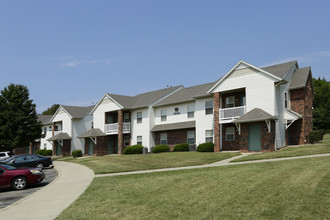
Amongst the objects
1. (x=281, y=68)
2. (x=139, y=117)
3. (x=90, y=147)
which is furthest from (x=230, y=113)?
(x=90, y=147)

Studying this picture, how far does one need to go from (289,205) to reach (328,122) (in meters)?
57.2

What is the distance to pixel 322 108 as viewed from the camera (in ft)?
193

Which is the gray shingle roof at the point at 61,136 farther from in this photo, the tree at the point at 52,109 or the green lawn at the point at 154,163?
the tree at the point at 52,109

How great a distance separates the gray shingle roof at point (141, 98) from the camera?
3797 cm

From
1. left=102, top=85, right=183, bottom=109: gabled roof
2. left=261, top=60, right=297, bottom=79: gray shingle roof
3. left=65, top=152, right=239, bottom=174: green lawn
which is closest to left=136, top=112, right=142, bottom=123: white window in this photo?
left=102, top=85, right=183, bottom=109: gabled roof

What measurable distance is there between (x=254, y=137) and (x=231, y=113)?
3211 mm

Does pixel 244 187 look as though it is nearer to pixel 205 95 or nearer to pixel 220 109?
pixel 220 109

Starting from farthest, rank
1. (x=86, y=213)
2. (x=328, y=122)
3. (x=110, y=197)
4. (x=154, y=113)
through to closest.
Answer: (x=328, y=122)
(x=154, y=113)
(x=110, y=197)
(x=86, y=213)

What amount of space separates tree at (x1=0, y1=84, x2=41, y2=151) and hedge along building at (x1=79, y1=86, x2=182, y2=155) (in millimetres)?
7008

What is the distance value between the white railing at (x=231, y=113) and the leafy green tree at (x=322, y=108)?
36690 mm

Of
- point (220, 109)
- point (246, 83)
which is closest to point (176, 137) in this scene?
point (220, 109)

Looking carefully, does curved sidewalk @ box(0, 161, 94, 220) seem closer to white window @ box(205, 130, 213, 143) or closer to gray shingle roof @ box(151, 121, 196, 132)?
white window @ box(205, 130, 213, 143)

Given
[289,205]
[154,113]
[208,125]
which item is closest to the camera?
[289,205]

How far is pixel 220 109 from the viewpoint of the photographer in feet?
96.7
